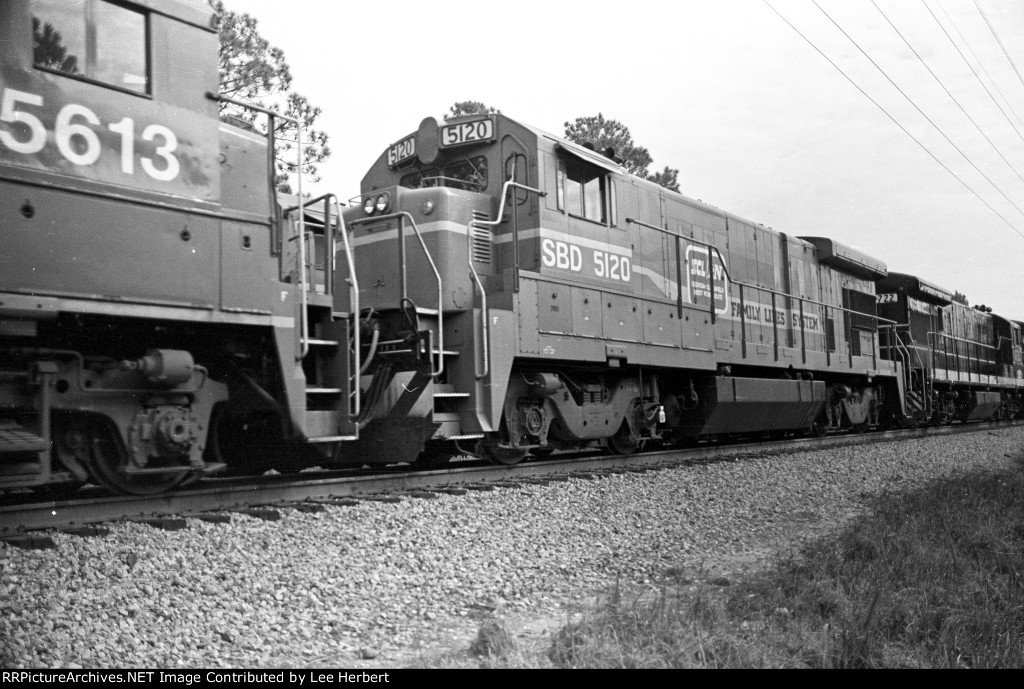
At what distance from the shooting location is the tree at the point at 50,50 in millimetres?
A: 4191

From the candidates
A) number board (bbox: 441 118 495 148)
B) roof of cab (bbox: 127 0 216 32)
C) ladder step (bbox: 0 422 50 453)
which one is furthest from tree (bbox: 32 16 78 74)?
number board (bbox: 441 118 495 148)

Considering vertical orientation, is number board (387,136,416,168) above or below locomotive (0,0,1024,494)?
above

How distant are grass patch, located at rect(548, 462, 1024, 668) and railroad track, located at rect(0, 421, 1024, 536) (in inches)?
100

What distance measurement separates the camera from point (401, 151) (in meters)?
8.88

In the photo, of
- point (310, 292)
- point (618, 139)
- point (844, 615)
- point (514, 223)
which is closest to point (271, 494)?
point (310, 292)

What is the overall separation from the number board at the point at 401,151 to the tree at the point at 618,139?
2315 centimetres

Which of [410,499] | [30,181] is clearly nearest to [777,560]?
[410,499]

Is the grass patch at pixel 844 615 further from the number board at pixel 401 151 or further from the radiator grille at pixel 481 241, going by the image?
the number board at pixel 401 151

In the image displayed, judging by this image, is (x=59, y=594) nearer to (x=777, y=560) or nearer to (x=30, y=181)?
(x=30, y=181)

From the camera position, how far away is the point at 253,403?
555cm

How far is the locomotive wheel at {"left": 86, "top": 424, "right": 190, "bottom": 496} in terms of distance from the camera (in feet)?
16.0

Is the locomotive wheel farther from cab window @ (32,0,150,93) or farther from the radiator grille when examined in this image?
the radiator grille

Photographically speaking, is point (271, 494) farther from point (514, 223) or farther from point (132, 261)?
point (514, 223)

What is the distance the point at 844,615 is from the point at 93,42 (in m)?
4.68
